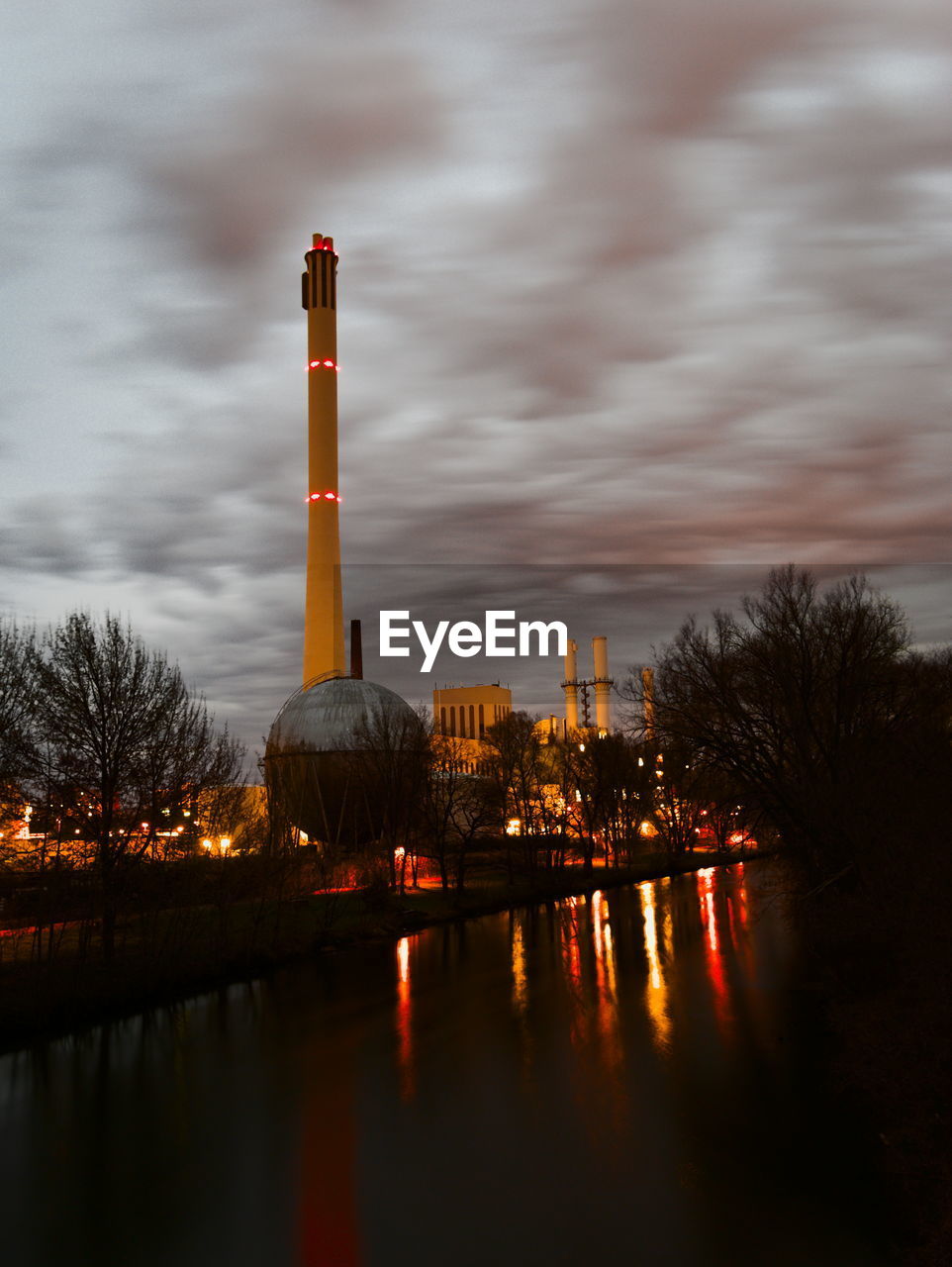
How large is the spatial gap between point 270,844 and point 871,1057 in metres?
19.6

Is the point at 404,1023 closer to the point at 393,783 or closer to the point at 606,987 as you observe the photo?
the point at 606,987

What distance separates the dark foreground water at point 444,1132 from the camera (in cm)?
1056

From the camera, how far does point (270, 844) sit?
30.5 metres

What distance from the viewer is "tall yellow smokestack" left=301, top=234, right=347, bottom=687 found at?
2366 inches

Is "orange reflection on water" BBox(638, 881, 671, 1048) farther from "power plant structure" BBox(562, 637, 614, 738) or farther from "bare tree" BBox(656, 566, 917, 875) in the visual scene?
"power plant structure" BBox(562, 637, 614, 738)

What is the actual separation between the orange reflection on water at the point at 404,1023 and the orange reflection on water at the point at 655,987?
462 cm

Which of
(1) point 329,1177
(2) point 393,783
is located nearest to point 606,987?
(1) point 329,1177

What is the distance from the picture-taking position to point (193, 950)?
26.0 meters

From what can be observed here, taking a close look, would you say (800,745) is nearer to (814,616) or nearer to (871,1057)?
(814,616)

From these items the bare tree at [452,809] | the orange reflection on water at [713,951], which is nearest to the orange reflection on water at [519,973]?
the orange reflection on water at [713,951]

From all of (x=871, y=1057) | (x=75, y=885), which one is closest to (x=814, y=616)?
(x=871, y=1057)

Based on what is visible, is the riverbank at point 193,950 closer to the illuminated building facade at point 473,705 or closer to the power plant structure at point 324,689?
the power plant structure at point 324,689

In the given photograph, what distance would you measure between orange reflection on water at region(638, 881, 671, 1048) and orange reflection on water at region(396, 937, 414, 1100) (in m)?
4.62

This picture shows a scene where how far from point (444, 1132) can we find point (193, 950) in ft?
46.0
